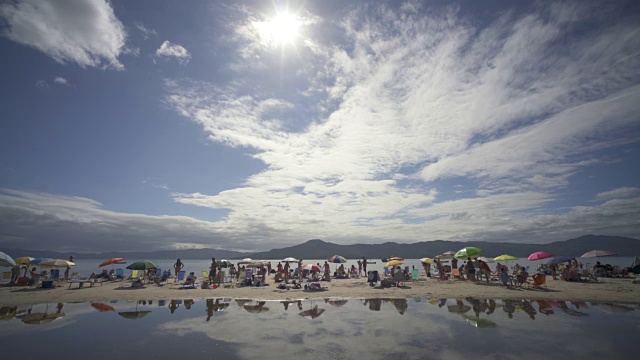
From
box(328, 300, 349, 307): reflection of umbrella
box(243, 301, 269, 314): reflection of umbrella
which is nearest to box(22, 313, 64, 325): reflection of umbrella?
box(243, 301, 269, 314): reflection of umbrella

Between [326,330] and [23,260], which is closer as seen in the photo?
[326,330]

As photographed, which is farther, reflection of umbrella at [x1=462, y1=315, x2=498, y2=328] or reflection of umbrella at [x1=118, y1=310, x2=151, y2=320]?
reflection of umbrella at [x1=118, y1=310, x2=151, y2=320]

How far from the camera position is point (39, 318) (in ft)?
44.0

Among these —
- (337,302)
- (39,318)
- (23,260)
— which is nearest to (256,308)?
(337,302)

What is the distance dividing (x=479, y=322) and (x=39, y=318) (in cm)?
1885

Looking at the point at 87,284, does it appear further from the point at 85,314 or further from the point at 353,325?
the point at 353,325

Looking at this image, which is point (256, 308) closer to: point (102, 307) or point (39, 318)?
point (102, 307)

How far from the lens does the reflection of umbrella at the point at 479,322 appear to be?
11641 mm

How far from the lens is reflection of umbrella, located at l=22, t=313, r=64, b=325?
1268 cm

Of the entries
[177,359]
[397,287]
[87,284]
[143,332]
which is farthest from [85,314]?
[397,287]

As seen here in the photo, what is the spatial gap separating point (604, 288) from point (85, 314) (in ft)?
102

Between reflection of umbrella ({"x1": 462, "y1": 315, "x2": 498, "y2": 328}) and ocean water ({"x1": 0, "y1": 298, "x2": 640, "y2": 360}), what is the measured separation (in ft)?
0.17

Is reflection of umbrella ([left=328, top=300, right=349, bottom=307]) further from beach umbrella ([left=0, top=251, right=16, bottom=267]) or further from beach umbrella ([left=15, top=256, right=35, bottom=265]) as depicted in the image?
beach umbrella ([left=15, top=256, right=35, bottom=265])

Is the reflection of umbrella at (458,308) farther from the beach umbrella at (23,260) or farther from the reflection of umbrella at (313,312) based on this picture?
the beach umbrella at (23,260)
